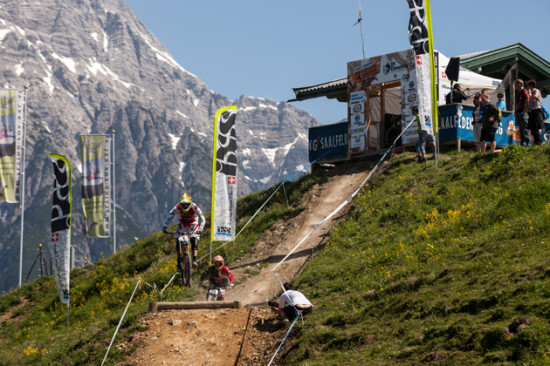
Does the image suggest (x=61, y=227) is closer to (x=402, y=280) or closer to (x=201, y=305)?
(x=201, y=305)

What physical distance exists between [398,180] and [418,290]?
10.0m

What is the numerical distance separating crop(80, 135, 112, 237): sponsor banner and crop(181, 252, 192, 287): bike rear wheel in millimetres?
15610

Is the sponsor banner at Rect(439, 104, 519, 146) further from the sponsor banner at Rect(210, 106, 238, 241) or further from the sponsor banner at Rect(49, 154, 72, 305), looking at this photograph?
the sponsor banner at Rect(49, 154, 72, 305)

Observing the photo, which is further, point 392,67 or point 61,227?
point 392,67

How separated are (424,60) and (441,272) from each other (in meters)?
10.5

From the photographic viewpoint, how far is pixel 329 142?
3153 cm

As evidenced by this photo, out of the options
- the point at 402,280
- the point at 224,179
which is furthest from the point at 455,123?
the point at 402,280

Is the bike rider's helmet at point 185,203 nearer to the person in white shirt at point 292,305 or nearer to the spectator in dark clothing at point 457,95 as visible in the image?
the person in white shirt at point 292,305

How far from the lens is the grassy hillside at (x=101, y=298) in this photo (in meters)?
18.2


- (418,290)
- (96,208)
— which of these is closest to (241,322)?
(418,290)

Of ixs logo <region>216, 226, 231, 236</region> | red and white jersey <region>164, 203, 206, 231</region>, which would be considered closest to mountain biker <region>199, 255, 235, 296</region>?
red and white jersey <region>164, 203, 206, 231</region>

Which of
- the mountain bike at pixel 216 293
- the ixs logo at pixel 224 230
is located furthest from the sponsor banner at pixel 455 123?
the mountain bike at pixel 216 293

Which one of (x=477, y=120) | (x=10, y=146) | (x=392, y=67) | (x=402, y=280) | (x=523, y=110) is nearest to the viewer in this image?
(x=402, y=280)

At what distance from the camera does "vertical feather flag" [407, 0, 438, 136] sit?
23531mm
